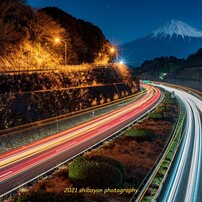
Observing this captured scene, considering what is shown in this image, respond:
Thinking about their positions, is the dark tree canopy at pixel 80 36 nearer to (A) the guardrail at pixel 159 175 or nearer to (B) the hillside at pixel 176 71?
(A) the guardrail at pixel 159 175

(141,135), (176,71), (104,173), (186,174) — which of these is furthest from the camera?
(176,71)

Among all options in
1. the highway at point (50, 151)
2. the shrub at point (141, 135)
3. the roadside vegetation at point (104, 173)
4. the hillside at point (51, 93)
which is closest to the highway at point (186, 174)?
the roadside vegetation at point (104, 173)

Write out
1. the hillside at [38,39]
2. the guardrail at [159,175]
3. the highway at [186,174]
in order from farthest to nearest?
the hillside at [38,39]
the highway at [186,174]
the guardrail at [159,175]

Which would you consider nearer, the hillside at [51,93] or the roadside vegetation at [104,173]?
the roadside vegetation at [104,173]

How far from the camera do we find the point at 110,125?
4697 cm

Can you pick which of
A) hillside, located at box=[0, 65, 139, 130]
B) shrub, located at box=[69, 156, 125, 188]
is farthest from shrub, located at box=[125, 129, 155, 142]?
shrub, located at box=[69, 156, 125, 188]

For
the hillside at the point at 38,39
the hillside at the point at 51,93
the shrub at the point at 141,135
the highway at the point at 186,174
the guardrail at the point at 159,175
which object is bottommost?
the highway at the point at 186,174

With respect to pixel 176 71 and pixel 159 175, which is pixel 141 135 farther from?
pixel 176 71

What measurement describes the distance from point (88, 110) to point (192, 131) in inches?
621

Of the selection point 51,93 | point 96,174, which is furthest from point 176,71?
point 96,174

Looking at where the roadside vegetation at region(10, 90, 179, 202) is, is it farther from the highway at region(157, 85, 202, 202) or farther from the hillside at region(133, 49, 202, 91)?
the hillside at region(133, 49, 202, 91)

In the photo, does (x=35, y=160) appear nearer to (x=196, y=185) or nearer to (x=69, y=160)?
(x=69, y=160)

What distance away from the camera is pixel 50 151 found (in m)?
31.7

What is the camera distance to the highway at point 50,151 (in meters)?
24.8
